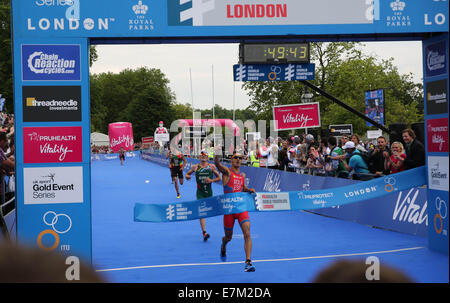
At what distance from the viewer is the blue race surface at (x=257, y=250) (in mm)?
8781

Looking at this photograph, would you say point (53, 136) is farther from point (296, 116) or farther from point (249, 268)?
point (296, 116)

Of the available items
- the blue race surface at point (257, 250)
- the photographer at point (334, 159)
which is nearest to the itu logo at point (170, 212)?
the blue race surface at point (257, 250)

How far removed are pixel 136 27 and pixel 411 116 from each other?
7129 cm

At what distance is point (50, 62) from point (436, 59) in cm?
674

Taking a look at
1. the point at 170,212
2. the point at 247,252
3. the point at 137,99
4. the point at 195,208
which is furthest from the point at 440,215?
the point at 137,99

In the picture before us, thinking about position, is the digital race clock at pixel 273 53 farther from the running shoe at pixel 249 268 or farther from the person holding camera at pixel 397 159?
the running shoe at pixel 249 268

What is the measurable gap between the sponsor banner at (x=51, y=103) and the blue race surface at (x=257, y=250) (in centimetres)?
262

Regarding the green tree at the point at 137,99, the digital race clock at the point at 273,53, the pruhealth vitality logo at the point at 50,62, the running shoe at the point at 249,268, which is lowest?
the running shoe at the point at 249,268

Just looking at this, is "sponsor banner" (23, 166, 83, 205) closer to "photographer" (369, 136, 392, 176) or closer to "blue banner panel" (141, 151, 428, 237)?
"blue banner panel" (141, 151, 428, 237)

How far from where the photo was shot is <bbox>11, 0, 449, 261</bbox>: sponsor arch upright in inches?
342

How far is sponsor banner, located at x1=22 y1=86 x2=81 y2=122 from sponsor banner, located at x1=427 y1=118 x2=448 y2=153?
6356mm

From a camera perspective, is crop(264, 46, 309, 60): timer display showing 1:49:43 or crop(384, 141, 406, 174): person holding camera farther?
crop(384, 141, 406, 174): person holding camera

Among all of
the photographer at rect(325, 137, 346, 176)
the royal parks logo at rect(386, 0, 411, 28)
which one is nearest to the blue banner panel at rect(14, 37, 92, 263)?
the royal parks logo at rect(386, 0, 411, 28)
